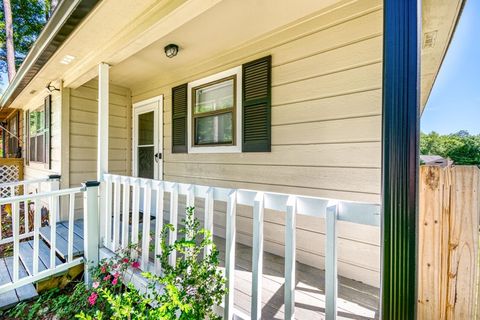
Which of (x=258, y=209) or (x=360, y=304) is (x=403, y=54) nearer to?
(x=258, y=209)

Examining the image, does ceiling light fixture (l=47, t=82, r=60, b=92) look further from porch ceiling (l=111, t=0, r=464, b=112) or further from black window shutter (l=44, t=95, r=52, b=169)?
porch ceiling (l=111, t=0, r=464, b=112)

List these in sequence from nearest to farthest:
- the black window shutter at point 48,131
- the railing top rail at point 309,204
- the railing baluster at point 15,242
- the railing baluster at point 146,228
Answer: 1. the railing top rail at point 309,204
2. the railing baluster at point 146,228
3. the railing baluster at point 15,242
4. the black window shutter at point 48,131

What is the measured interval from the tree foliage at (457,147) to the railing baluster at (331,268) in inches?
20.8

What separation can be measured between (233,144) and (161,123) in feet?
5.55

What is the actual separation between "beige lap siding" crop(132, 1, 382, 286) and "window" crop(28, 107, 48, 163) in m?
4.01

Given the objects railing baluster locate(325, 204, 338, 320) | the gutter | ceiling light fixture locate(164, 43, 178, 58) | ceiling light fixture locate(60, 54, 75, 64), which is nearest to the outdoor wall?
the gutter

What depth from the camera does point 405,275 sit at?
0.82m

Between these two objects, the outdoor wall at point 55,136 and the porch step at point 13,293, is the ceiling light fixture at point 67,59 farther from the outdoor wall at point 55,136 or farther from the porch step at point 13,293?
the porch step at point 13,293

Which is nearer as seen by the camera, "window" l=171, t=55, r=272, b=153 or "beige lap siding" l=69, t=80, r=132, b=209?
"window" l=171, t=55, r=272, b=153

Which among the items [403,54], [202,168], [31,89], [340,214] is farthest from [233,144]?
[31,89]

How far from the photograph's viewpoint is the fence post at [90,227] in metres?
2.73

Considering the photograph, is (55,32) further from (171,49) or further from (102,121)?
(171,49)

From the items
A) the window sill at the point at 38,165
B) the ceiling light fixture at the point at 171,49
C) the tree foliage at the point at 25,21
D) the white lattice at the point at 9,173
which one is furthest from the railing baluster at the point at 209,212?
the tree foliage at the point at 25,21

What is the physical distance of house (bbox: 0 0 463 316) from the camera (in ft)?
A: 6.72
